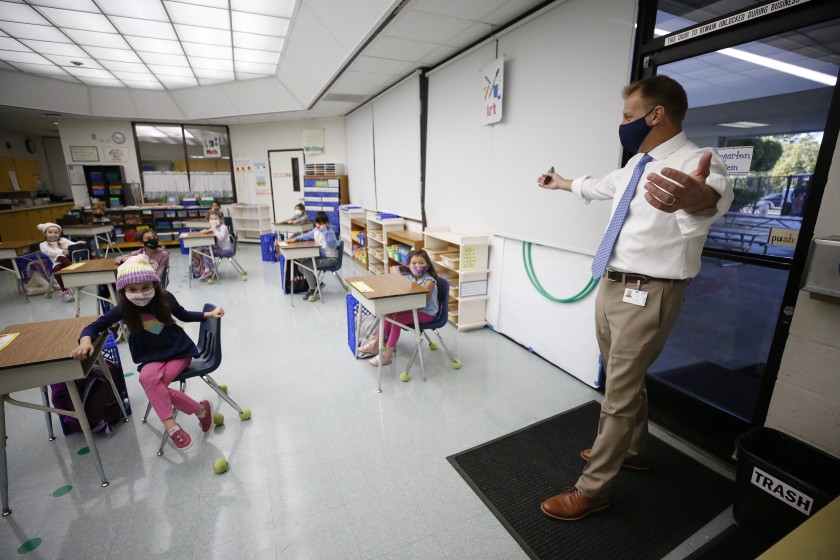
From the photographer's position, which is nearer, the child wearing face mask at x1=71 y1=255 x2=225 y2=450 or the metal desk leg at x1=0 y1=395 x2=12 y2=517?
the metal desk leg at x1=0 y1=395 x2=12 y2=517

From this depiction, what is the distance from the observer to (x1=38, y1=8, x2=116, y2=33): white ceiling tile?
421cm

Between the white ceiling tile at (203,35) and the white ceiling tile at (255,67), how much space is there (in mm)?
958

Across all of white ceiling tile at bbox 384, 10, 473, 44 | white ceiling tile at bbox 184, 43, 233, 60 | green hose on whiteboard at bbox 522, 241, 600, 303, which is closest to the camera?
green hose on whiteboard at bbox 522, 241, 600, 303

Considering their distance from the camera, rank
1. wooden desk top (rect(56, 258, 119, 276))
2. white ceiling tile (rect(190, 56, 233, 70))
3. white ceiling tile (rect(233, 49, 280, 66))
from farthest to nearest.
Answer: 1. white ceiling tile (rect(190, 56, 233, 70))
2. white ceiling tile (rect(233, 49, 280, 66))
3. wooden desk top (rect(56, 258, 119, 276))

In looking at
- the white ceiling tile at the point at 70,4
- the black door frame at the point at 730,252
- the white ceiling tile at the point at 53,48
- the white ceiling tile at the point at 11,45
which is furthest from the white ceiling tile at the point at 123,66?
the black door frame at the point at 730,252

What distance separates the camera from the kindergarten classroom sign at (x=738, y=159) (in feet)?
6.53

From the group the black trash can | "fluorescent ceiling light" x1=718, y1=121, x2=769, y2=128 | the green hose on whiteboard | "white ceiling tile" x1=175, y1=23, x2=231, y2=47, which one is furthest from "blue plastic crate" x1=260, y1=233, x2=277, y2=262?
the black trash can

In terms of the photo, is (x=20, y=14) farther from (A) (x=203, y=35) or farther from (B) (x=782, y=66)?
(B) (x=782, y=66)

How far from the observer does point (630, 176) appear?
5.54 ft

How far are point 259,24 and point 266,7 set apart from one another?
508 mm

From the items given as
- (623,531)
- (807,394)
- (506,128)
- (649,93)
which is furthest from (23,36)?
(807,394)

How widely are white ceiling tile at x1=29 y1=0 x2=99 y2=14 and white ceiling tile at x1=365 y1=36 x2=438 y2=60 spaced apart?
307 cm

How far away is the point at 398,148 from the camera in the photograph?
5.82m

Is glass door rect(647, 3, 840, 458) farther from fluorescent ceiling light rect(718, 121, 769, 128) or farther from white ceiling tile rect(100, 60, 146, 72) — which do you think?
white ceiling tile rect(100, 60, 146, 72)
